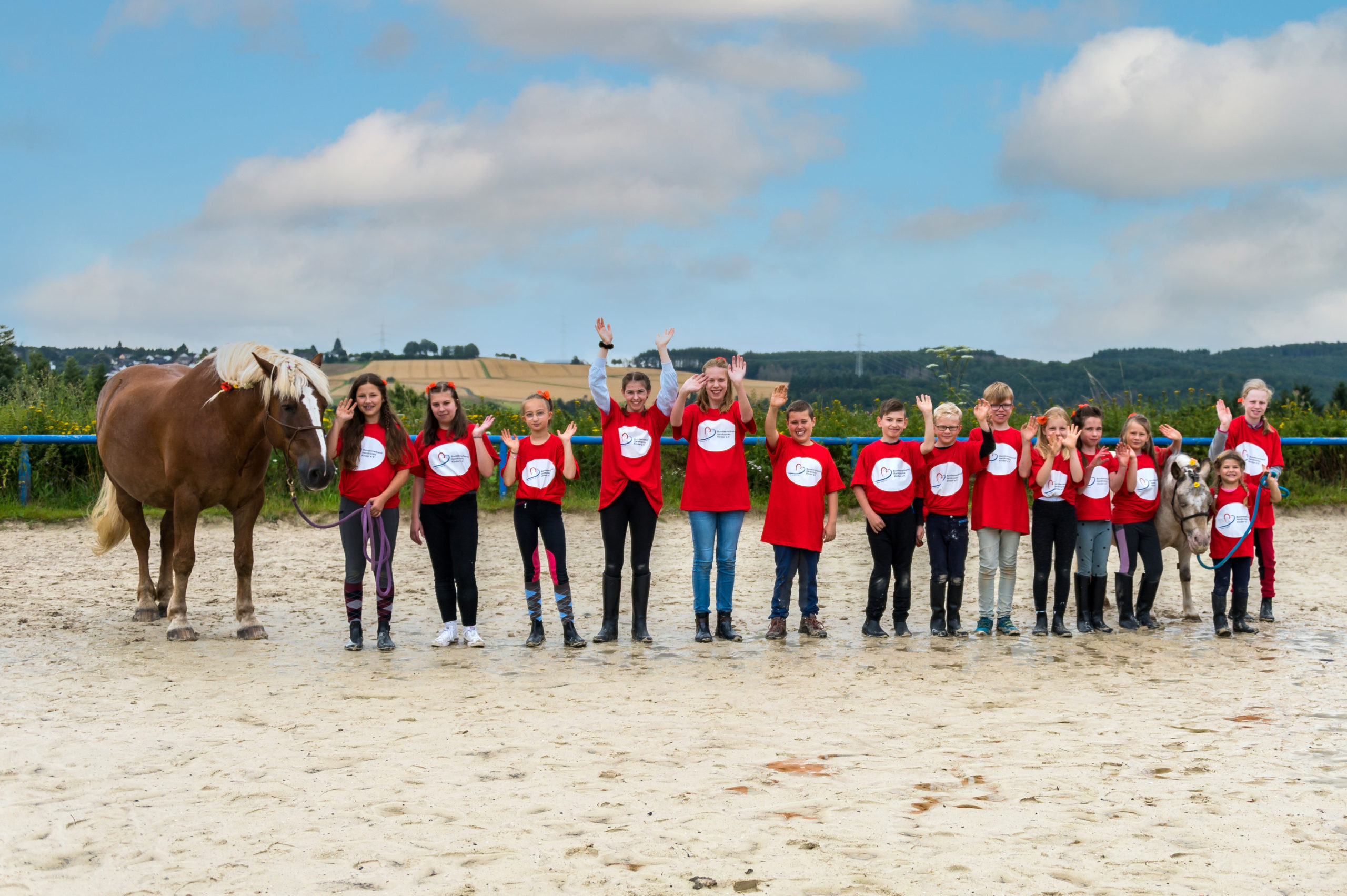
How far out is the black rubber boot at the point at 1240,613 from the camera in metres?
6.77

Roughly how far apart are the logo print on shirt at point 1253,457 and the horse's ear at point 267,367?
622cm

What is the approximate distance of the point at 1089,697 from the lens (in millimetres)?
5133

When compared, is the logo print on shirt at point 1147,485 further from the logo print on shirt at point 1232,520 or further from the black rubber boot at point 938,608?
the black rubber boot at point 938,608

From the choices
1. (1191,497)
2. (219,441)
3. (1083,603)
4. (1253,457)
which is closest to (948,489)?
(1083,603)

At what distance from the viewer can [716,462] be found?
6.33 meters

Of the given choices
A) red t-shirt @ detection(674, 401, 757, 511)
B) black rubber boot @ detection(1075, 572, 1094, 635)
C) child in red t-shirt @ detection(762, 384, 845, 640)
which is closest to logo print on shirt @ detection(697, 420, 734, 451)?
red t-shirt @ detection(674, 401, 757, 511)

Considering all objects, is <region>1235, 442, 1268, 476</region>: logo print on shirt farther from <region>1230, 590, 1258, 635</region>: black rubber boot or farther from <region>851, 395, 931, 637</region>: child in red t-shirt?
<region>851, 395, 931, 637</region>: child in red t-shirt

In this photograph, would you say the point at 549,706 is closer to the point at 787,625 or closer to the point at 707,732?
the point at 707,732

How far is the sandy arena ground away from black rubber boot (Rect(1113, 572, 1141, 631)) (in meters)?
0.34

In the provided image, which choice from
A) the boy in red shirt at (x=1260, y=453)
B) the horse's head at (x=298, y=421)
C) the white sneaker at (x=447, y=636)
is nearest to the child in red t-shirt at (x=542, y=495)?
the white sneaker at (x=447, y=636)

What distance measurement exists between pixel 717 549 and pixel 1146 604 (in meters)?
2.91

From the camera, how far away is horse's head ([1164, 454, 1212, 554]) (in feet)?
22.2

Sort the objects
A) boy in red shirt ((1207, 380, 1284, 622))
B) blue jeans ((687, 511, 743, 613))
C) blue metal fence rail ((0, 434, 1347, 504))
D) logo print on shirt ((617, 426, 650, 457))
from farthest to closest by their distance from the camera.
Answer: blue metal fence rail ((0, 434, 1347, 504)) < boy in red shirt ((1207, 380, 1284, 622)) < blue jeans ((687, 511, 743, 613)) < logo print on shirt ((617, 426, 650, 457))

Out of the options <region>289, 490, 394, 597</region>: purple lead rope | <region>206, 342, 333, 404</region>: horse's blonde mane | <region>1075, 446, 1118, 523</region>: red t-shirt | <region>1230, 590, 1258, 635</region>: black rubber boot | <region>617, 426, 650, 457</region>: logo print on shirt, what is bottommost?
<region>1230, 590, 1258, 635</region>: black rubber boot
